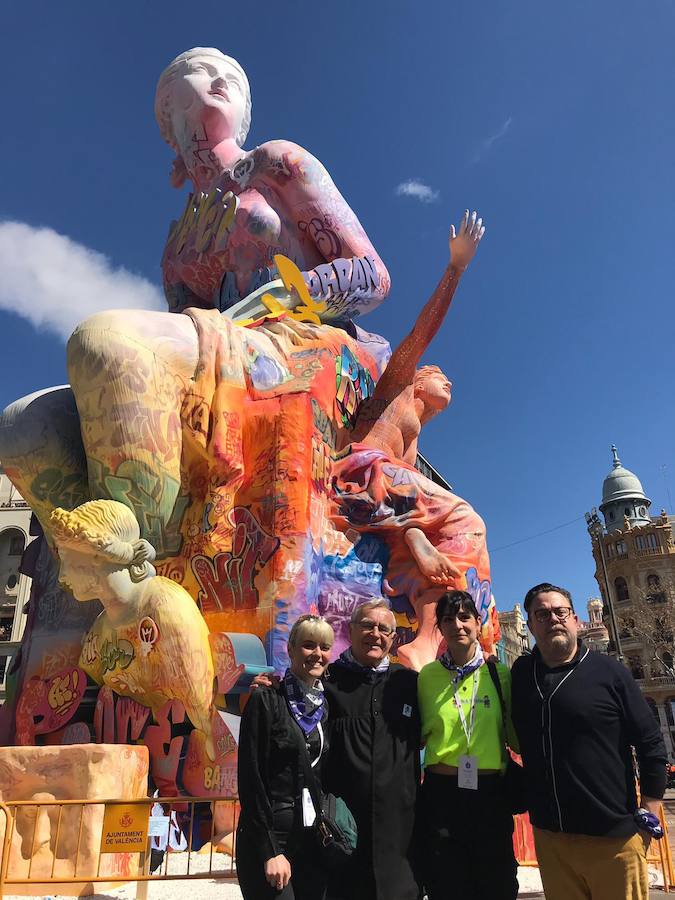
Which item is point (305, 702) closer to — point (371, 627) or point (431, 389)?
point (371, 627)

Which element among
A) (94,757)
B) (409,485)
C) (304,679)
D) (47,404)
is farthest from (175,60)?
(304,679)

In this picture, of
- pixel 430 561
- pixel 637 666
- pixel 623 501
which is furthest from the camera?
pixel 623 501

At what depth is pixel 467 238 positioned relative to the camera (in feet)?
27.3

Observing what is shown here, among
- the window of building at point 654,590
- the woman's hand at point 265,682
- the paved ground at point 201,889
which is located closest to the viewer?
the woman's hand at point 265,682

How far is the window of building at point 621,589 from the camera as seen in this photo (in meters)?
41.8

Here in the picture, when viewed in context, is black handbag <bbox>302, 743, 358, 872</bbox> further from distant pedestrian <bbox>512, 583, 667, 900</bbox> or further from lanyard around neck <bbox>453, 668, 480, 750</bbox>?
distant pedestrian <bbox>512, 583, 667, 900</bbox>

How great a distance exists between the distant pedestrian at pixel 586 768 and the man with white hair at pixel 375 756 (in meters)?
0.43

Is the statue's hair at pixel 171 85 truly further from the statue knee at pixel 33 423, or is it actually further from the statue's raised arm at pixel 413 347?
the statue knee at pixel 33 423

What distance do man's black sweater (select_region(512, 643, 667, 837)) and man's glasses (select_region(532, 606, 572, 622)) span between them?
0.47 ft

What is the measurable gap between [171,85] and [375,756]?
425 inches

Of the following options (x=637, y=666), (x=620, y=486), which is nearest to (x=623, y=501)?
(x=620, y=486)

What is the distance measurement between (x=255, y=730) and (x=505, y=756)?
0.92m

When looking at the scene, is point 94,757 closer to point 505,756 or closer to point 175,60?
point 505,756

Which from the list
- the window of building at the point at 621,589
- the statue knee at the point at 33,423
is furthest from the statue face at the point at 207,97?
the window of building at the point at 621,589
